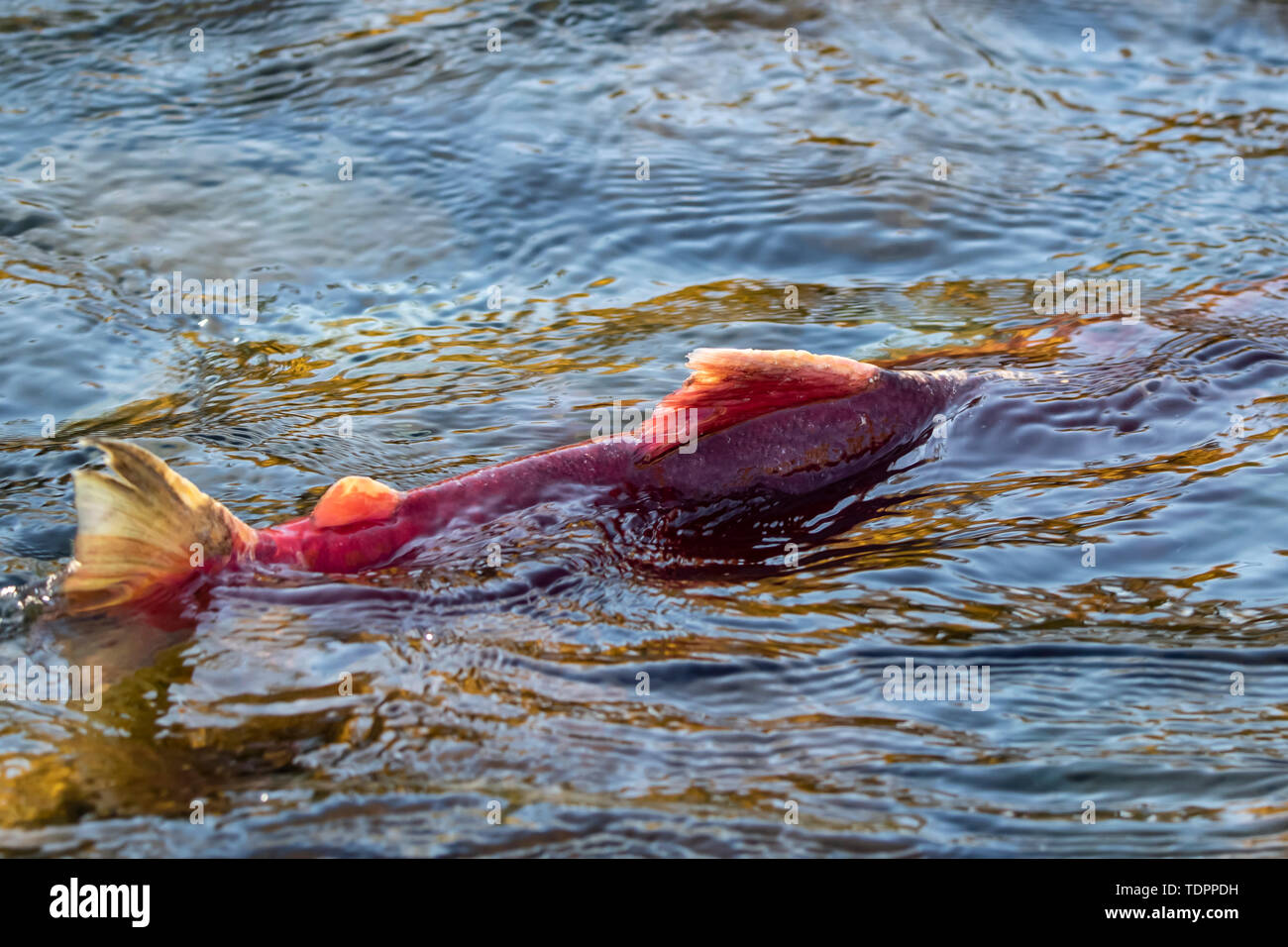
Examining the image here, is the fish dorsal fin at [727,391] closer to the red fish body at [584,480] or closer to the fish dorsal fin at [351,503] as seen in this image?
the red fish body at [584,480]

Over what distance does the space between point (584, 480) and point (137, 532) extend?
1.33 metres

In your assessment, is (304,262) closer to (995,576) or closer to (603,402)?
(603,402)

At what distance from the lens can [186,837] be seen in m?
2.92

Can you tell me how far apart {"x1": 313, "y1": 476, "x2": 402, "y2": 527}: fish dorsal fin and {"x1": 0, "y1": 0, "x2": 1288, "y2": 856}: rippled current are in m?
0.18

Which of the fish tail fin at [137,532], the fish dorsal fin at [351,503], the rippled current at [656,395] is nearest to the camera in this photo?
the rippled current at [656,395]

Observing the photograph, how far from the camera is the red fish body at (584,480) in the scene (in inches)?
140

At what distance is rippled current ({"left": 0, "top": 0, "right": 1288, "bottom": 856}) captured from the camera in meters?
3.17

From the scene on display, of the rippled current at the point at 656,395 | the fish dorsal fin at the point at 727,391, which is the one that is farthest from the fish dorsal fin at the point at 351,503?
the fish dorsal fin at the point at 727,391

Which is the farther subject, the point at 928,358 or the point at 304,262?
the point at 304,262

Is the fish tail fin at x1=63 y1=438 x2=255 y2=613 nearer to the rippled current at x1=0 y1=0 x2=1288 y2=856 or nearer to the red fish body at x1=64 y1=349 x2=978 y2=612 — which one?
the red fish body at x1=64 y1=349 x2=978 y2=612

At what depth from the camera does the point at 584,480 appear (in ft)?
13.7

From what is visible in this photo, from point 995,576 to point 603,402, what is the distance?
183 cm

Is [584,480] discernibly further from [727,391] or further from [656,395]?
[656,395]

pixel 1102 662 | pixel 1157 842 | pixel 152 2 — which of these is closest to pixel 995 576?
pixel 1102 662
